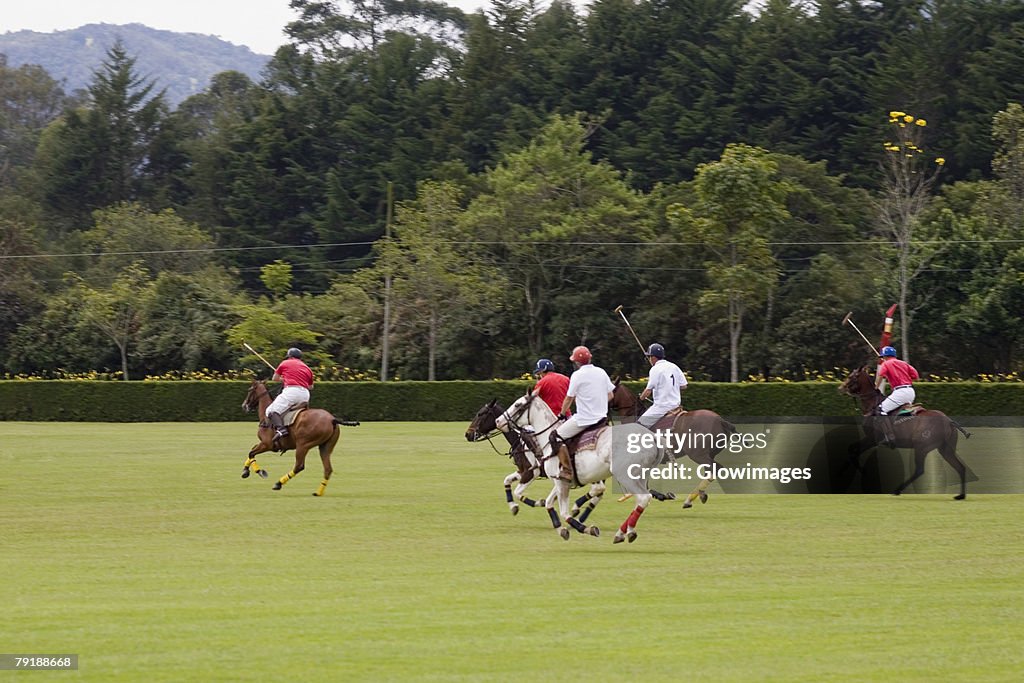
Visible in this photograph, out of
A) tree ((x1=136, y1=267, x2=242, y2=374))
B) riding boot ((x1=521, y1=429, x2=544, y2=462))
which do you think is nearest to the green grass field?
riding boot ((x1=521, y1=429, x2=544, y2=462))

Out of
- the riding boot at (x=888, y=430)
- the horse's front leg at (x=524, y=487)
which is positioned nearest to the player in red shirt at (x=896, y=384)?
the riding boot at (x=888, y=430)

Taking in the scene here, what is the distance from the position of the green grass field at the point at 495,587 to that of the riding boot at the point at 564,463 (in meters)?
0.69

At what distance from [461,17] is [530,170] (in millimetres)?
45397

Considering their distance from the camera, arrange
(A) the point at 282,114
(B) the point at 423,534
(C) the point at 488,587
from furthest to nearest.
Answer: (A) the point at 282,114 < (B) the point at 423,534 < (C) the point at 488,587

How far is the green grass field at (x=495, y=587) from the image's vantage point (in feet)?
26.5

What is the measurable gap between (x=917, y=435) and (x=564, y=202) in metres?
37.9

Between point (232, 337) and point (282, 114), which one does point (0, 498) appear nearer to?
point (232, 337)

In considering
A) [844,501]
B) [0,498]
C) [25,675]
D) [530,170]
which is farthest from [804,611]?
[530,170]

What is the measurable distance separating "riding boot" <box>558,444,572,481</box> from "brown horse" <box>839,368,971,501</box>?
6.50 m

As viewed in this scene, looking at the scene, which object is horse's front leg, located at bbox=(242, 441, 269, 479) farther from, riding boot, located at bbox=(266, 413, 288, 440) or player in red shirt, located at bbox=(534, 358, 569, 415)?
player in red shirt, located at bbox=(534, 358, 569, 415)

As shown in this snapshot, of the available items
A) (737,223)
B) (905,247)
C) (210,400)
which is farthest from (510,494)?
(905,247)

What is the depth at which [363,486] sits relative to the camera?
20297 mm

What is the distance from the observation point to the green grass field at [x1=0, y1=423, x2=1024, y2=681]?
26.5 feet

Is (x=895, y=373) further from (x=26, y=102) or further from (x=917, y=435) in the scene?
(x=26, y=102)
